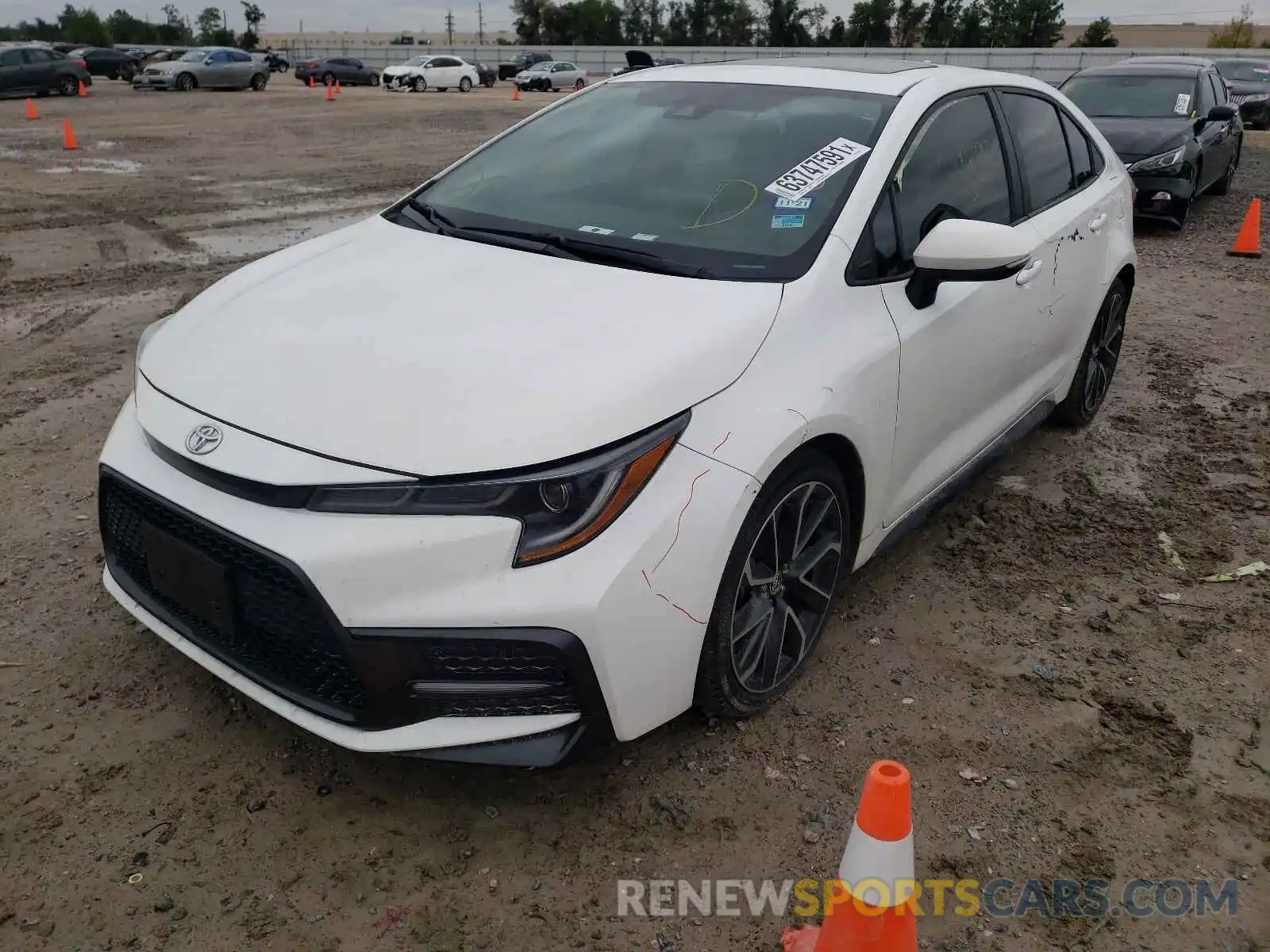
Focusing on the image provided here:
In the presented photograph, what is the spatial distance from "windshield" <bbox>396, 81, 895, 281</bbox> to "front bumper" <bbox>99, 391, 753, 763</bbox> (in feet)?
2.90

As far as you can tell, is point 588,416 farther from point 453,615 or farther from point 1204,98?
point 1204,98

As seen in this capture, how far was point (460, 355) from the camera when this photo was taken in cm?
247

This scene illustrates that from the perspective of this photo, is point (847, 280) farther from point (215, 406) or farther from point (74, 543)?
point (74, 543)

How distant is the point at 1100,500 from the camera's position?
438 cm

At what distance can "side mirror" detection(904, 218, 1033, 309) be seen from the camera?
2.94 meters

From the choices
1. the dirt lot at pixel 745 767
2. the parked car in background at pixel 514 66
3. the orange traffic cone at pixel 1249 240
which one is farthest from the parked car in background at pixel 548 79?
the dirt lot at pixel 745 767

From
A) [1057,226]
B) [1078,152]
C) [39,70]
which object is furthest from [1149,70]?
[39,70]

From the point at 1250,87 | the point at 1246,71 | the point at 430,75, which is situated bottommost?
the point at 1250,87

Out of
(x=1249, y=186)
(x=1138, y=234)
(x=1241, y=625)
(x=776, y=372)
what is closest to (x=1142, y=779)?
(x=1241, y=625)

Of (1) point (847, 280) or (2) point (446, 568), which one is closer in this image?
(2) point (446, 568)

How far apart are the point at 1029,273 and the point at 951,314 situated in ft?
2.36

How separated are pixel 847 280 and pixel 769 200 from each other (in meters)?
0.38

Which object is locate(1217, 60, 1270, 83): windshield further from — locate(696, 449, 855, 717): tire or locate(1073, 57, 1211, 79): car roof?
locate(696, 449, 855, 717): tire

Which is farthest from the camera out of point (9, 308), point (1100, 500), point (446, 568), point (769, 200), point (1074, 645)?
point (9, 308)
